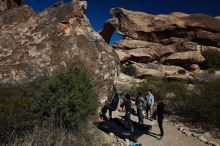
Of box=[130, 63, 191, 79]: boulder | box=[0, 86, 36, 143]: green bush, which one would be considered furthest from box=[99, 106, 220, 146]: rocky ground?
box=[130, 63, 191, 79]: boulder

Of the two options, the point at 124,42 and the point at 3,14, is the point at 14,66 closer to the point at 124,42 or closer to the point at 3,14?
the point at 3,14

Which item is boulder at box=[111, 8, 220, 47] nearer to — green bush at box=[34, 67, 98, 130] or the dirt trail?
the dirt trail

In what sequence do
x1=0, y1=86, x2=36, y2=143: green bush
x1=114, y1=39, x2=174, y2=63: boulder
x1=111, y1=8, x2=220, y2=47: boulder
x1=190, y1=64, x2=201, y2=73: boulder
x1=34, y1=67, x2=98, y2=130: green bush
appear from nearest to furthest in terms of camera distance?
x1=0, y1=86, x2=36, y2=143: green bush < x1=34, y1=67, x2=98, y2=130: green bush < x1=190, y1=64, x2=201, y2=73: boulder < x1=114, y1=39, x2=174, y2=63: boulder < x1=111, y1=8, x2=220, y2=47: boulder

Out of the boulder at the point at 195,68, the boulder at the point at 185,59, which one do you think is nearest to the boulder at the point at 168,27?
the boulder at the point at 185,59

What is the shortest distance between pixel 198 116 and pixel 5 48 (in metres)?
9.24

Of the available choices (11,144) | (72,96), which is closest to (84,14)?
(72,96)

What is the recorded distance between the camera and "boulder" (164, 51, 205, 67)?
38375mm

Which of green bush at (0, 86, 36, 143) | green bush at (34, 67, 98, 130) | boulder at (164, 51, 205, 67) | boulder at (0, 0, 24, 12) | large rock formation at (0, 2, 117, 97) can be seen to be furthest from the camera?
boulder at (164, 51, 205, 67)

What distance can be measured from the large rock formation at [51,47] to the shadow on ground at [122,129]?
1.26 m

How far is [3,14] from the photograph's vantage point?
11867 millimetres

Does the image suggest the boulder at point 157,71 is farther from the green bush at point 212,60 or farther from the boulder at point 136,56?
the green bush at point 212,60

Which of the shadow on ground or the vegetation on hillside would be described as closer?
the vegetation on hillside

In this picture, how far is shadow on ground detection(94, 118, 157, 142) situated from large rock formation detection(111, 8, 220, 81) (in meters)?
24.8

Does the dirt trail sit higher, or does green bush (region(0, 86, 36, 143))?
green bush (region(0, 86, 36, 143))
